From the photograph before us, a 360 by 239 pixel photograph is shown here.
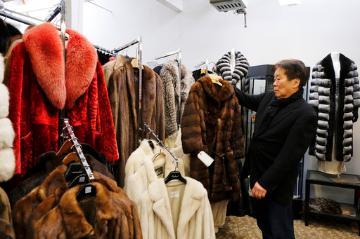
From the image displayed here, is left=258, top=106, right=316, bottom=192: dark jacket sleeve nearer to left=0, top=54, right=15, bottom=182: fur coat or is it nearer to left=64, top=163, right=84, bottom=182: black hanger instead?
left=64, top=163, right=84, bottom=182: black hanger

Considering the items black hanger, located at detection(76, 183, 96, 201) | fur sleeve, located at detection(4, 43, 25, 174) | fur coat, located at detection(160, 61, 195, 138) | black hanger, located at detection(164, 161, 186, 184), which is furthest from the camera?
fur coat, located at detection(160, 61, 195, 138)

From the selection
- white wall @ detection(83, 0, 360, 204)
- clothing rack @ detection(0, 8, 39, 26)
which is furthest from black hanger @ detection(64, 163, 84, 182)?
white wall @ detection(83, 0, 360, 204)

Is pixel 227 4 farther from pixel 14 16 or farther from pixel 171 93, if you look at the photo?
pixel 14 16

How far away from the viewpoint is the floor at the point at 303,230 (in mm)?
3131

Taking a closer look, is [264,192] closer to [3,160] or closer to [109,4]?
[3,160]

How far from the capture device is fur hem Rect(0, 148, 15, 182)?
138cm

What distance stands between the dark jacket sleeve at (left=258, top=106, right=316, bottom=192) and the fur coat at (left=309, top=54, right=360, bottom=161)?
138 centimetres

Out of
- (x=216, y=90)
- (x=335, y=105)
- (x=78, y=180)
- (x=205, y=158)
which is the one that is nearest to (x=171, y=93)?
(x=216, y=90)

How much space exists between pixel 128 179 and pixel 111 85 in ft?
2.42

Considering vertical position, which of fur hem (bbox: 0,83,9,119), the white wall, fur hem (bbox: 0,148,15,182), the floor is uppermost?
the white wall

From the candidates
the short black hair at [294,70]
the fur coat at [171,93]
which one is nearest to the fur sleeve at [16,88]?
the fur coat at [171,93]

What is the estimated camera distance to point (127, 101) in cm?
231

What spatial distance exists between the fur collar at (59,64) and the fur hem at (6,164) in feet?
1.15

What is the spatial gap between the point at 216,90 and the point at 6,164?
1707mm
